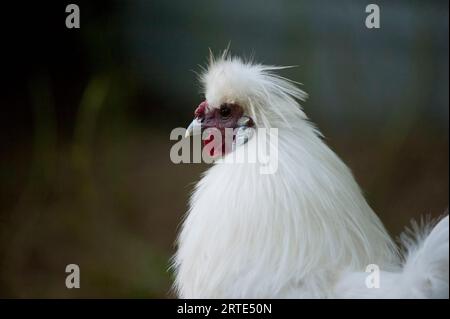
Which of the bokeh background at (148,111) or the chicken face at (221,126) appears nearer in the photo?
the chicken face at (221,126)

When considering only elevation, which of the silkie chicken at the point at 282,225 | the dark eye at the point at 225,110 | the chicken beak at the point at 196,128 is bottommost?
the silkie chicken at the point at 282,225

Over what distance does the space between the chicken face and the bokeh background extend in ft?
4.40

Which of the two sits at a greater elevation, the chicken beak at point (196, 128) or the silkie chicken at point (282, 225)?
the chicken beak at point (196, 128)

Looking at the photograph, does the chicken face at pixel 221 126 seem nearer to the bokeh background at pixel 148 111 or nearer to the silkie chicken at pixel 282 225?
the silkie chicken at pixel 282 225

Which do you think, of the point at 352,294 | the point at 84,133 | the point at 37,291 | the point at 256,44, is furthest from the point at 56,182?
the point at 352,294

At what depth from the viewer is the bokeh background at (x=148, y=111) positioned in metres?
3.03

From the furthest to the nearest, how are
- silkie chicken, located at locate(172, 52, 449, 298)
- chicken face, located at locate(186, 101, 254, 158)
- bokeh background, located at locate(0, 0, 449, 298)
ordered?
bokeh background, located at locate(0, 0, 449, 298) → chicken face, located at locate(186, 101, 254, 158) → silkie chicken, located at locate(172, 52, 449, 298)

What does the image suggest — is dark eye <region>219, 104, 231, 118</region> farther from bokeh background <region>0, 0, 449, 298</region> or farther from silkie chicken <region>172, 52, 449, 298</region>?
bokeh background <region>0, 0, 449, 298</region>

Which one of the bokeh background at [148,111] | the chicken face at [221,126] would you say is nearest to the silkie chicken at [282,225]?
the chicken face at [221,126]

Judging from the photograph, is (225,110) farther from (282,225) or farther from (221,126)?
(282,225)

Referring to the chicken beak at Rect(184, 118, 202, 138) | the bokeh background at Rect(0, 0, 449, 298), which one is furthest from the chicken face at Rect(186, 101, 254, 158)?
the bokeh background at Rect(0, 0, 449, 298)

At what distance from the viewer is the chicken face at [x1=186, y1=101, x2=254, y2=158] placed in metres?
1.67

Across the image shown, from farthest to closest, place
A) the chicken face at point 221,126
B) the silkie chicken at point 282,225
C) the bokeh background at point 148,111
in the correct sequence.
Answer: the bokeh background at point 148,111 < the chicken face at point 221,126 < the silkie chicken at point 282,225

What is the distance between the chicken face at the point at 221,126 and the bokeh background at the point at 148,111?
134 centimetres
